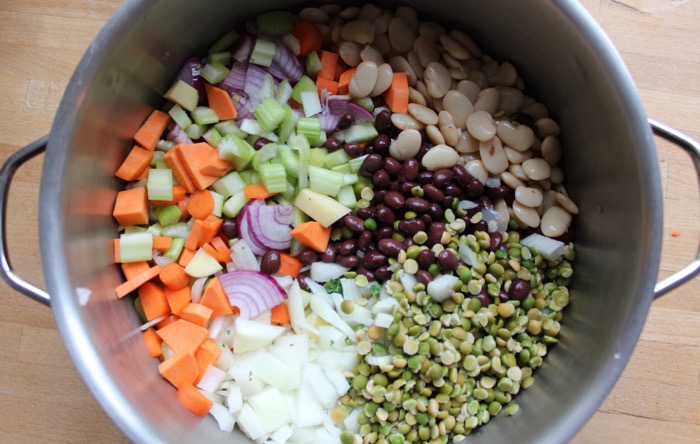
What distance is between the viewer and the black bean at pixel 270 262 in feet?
4.27

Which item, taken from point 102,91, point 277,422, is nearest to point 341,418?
point 277,422

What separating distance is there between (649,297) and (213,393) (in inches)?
33.7

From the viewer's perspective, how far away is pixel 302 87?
1.38 m

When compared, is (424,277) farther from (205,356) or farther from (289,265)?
(205,356)

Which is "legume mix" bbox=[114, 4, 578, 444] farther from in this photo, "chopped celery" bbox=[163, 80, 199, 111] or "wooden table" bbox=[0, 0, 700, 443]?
"wooden table" bbox=[0, 0, 700, 443]

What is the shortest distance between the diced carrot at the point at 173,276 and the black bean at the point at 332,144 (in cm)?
41

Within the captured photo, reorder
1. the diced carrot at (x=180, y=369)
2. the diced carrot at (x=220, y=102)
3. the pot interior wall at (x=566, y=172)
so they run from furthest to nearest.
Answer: the diced carrot at (x=220, y=102) < the diced carrot at (x=180, y=369) < the pot interior wall at (x=566, y=172)

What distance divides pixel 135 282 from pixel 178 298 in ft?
0.30

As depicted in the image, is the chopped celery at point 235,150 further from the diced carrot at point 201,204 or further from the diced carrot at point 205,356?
the diced carrot at point 205,356

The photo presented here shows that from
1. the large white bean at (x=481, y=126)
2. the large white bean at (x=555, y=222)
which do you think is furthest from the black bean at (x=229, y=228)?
the large white bean at (x=555, y=222)

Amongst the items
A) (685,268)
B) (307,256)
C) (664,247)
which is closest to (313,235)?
(307,256)

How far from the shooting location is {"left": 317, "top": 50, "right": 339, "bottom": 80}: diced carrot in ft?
4.57

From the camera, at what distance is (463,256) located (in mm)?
1329

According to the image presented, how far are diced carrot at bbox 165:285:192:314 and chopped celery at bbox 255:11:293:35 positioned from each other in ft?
1.93
